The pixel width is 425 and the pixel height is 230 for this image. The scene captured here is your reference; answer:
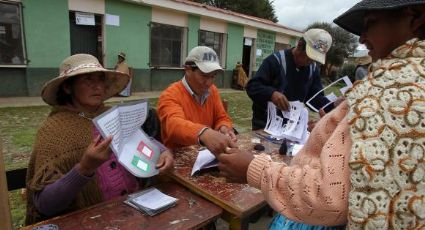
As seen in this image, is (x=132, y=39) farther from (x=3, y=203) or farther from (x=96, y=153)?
(x=3, y=203)

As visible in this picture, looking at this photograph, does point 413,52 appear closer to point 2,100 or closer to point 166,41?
point 2,100

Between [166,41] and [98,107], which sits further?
[166,41]

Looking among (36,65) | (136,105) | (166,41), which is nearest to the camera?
(136,105)

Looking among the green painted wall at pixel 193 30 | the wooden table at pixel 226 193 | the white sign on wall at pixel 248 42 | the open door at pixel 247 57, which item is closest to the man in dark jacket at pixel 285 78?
the wooden table at pixel 226 193

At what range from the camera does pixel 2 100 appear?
8211 mm

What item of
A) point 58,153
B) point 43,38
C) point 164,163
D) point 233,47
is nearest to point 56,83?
point 58,153

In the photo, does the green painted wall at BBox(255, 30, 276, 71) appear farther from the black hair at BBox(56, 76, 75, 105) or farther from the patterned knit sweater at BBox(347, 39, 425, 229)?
the patterned knit sweater at BBox(347, 39, 425, 229)

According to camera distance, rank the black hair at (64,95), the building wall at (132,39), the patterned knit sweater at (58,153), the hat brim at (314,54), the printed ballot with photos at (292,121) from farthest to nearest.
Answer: the building wall at (132,39) → the hat brim at (314,54) → the printed ballot with photos at (292,121) → the black hair at (64,95) → the patterned knit sweater at (58,153)

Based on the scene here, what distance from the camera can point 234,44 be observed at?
1469 centimetres

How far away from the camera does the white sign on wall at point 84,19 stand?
9406 millimetres

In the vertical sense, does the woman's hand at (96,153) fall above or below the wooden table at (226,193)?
above

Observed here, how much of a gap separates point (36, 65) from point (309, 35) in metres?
8.36

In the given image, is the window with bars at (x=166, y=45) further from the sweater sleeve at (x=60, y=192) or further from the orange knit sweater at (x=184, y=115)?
the sweater sleeve at (x=60, y=192)

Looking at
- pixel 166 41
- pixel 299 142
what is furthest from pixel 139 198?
pixel 166 41
